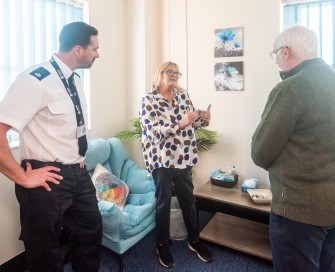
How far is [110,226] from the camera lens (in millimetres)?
1914

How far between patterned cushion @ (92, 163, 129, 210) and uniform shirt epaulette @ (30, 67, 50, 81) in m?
1.15

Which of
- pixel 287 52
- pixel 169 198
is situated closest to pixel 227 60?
pixel 169 198

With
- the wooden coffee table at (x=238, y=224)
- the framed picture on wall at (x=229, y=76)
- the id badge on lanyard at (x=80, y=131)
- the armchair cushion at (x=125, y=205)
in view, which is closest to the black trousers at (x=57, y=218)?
the id badge on lanyard at (x=80, y=131)

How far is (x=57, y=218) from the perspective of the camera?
4.27 ft

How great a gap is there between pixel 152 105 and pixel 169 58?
4.28 feet

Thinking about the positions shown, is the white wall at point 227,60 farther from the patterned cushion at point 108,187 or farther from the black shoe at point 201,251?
the patterned cushion at point 108,187

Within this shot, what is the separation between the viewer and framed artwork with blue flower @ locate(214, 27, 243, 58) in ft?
8.68

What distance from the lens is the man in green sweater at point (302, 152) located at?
960mm

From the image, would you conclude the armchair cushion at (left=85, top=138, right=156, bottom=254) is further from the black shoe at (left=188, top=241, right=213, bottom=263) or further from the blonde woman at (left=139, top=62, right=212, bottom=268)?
the black shoe at (left=188, top=241, right=213, bottom=263)

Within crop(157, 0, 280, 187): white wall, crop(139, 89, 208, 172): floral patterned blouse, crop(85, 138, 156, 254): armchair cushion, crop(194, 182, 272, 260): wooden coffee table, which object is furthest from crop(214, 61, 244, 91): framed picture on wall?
crop(85, 138, 156, 254): armchair cushion

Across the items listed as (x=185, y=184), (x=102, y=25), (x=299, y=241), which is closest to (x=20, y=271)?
(x=185, y=184)

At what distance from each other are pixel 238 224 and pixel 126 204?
3.52 feet

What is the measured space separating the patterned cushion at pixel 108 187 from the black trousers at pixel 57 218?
26.1 inches

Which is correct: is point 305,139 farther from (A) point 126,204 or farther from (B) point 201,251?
(A) point 126,204
